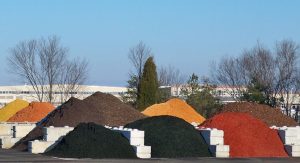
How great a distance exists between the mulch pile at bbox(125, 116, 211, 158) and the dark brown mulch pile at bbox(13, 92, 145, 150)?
6.79 metres

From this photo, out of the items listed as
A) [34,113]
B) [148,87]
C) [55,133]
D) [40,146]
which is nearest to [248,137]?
[55,133]

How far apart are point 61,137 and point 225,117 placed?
27.0 feet

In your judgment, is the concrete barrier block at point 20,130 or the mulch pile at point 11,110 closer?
the concrete barrier block at point 20,130

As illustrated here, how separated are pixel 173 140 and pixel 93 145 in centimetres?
375

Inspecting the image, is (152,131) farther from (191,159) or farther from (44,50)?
(44,50)

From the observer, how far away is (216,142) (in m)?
30.8

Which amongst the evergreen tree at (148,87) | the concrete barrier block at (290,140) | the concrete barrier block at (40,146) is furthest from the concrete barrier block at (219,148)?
the evergreen tree at (148,87)

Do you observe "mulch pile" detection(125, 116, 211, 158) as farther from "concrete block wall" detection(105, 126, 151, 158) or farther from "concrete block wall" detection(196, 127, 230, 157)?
"concrete block wall" detection(105, 126, 151, 158)

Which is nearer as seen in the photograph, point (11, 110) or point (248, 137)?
point (248, 137)

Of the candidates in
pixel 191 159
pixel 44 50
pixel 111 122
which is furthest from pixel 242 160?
pixel 44 50

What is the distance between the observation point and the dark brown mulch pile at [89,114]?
123 ft

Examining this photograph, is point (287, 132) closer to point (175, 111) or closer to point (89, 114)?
point (89, 114)

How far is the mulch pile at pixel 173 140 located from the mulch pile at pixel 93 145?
1329 mm

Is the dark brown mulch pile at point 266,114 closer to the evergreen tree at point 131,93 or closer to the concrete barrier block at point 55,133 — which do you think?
the concrete barrier block at point 55,133
